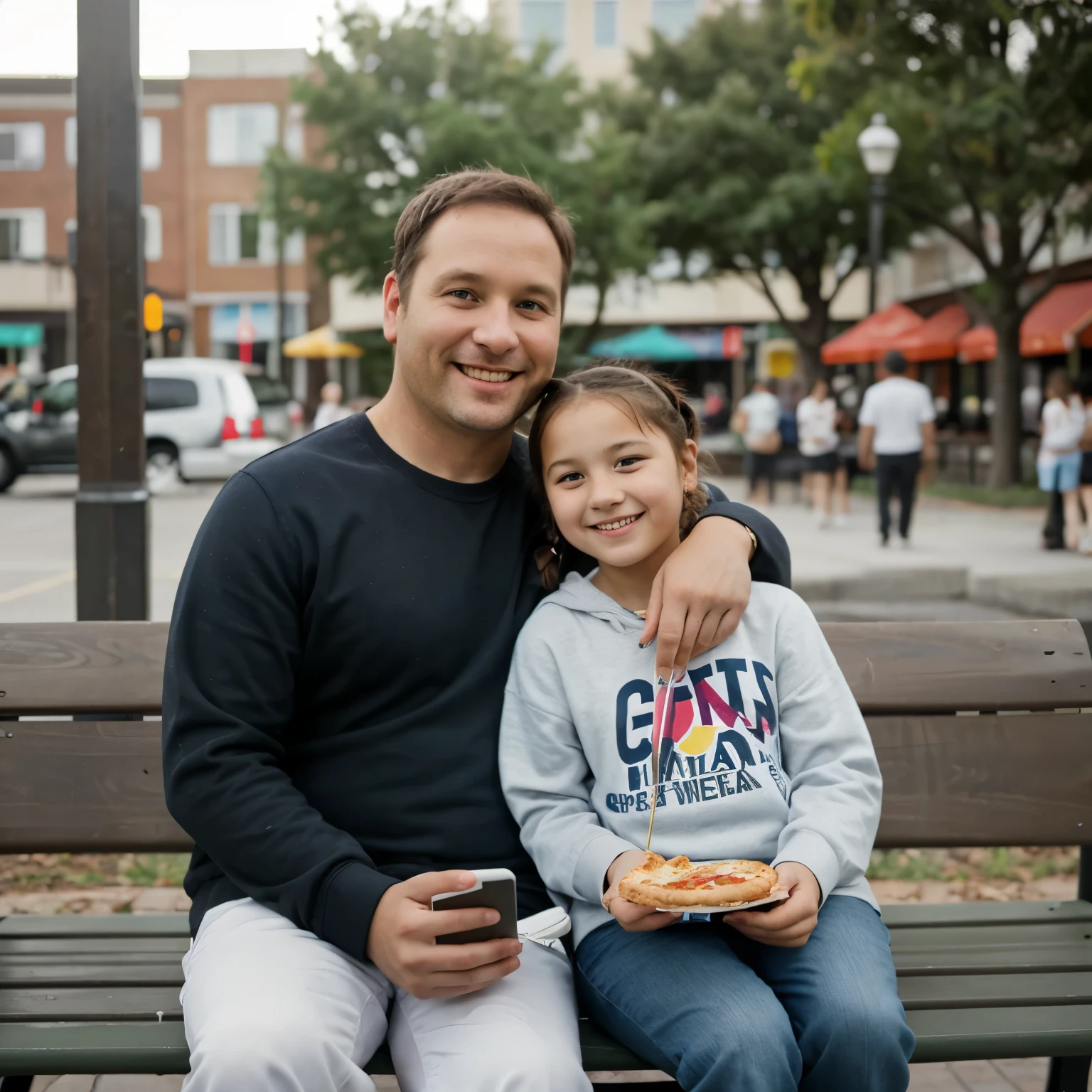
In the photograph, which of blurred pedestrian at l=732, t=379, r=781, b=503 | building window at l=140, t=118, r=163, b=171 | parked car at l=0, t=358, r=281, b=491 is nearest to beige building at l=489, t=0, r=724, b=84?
building window at l=140, t=118, r=163, b=171

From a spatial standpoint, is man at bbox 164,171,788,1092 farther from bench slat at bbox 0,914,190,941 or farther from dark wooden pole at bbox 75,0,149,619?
dark wooden pole at bbox 75,0,149,619

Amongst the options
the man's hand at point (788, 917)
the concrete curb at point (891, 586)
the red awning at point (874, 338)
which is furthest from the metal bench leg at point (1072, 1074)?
the red awning at point (874, 338)

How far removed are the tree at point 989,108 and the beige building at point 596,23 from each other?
2181 centimetres

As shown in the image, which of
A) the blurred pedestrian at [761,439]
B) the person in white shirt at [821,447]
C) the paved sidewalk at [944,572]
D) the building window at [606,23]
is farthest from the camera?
the building window at [606,23]

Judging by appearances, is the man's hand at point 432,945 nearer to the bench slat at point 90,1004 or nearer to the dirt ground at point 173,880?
the bench slat at point 90,1004

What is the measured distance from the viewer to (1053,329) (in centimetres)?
2559

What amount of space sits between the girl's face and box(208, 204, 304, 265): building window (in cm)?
4524

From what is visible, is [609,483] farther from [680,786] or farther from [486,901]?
[486,901]

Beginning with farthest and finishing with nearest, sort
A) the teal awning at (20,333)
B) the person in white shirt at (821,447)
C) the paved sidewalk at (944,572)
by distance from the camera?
Result: the teal awning at (20,333) → the person in white shirt at (821,447) → the paved sidewalk at (944,572)

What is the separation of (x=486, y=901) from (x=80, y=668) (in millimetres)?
1211

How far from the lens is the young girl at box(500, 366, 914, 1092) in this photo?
2143 mm

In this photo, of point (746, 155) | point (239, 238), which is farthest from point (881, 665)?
point (239, 238)

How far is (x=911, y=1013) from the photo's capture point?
2.40 metres

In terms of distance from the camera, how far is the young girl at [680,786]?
214cm
